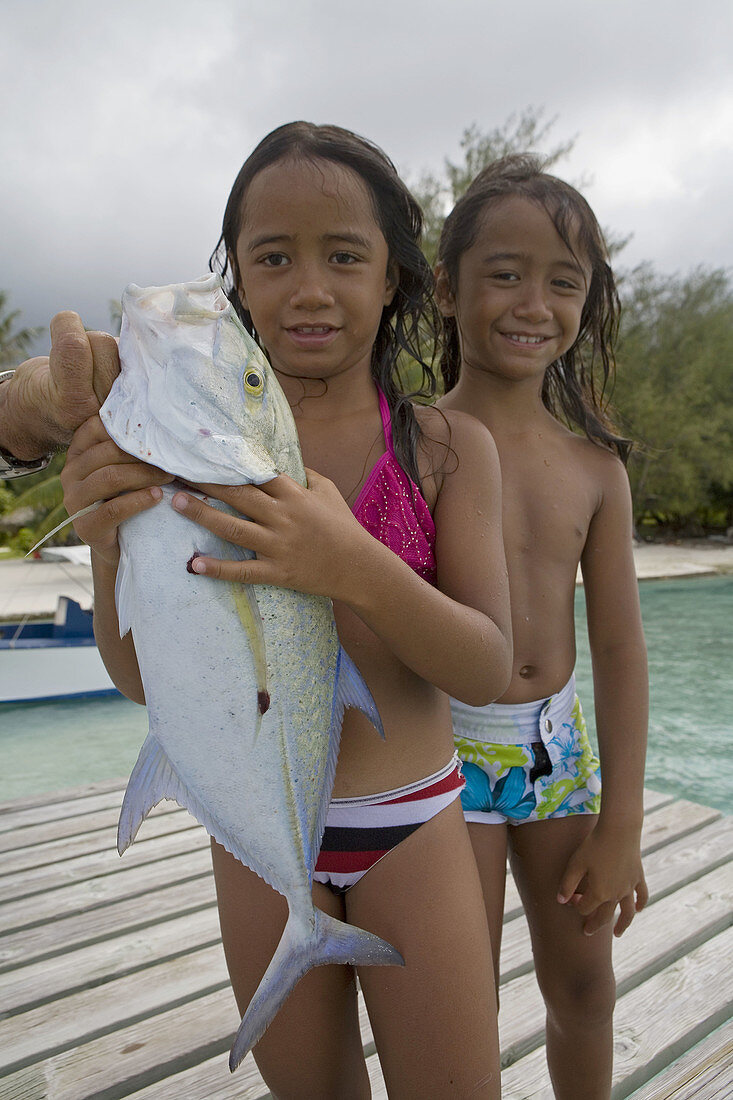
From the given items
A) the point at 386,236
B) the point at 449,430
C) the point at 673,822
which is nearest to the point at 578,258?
the point at 386,236

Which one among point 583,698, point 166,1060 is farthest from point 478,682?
point 583,698

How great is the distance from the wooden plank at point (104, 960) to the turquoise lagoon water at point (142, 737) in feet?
14.1

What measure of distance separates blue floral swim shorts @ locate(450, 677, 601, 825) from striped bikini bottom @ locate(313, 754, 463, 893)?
1.66ft

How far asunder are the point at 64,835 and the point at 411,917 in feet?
11.6

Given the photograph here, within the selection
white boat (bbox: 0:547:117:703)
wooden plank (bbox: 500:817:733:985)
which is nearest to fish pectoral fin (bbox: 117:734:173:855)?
wooden plank (bbox: 500:817:733:985)

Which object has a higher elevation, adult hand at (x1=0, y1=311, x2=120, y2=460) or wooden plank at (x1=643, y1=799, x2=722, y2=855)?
adult hand at (x1=0, y1=311, x2=120, y2=460)

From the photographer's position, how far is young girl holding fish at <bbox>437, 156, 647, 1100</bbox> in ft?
6.10

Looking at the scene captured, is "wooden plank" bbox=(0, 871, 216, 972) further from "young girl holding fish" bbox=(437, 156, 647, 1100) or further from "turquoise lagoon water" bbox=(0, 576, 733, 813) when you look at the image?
"turquoise lagoon water" bbox=(0, 576, 733, 813)

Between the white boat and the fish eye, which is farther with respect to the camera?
the white boat

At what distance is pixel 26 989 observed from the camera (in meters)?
2.88

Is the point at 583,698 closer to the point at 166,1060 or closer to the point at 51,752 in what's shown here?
the point at 51,752

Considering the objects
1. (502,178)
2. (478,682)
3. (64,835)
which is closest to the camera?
(478,682)

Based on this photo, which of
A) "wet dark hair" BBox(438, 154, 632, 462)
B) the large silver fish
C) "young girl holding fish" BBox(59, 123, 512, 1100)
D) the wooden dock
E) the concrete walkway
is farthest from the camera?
the concrete walkway

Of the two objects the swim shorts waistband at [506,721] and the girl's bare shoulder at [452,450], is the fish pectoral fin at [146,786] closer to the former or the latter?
the girl's bare shoulder at [452,450]
